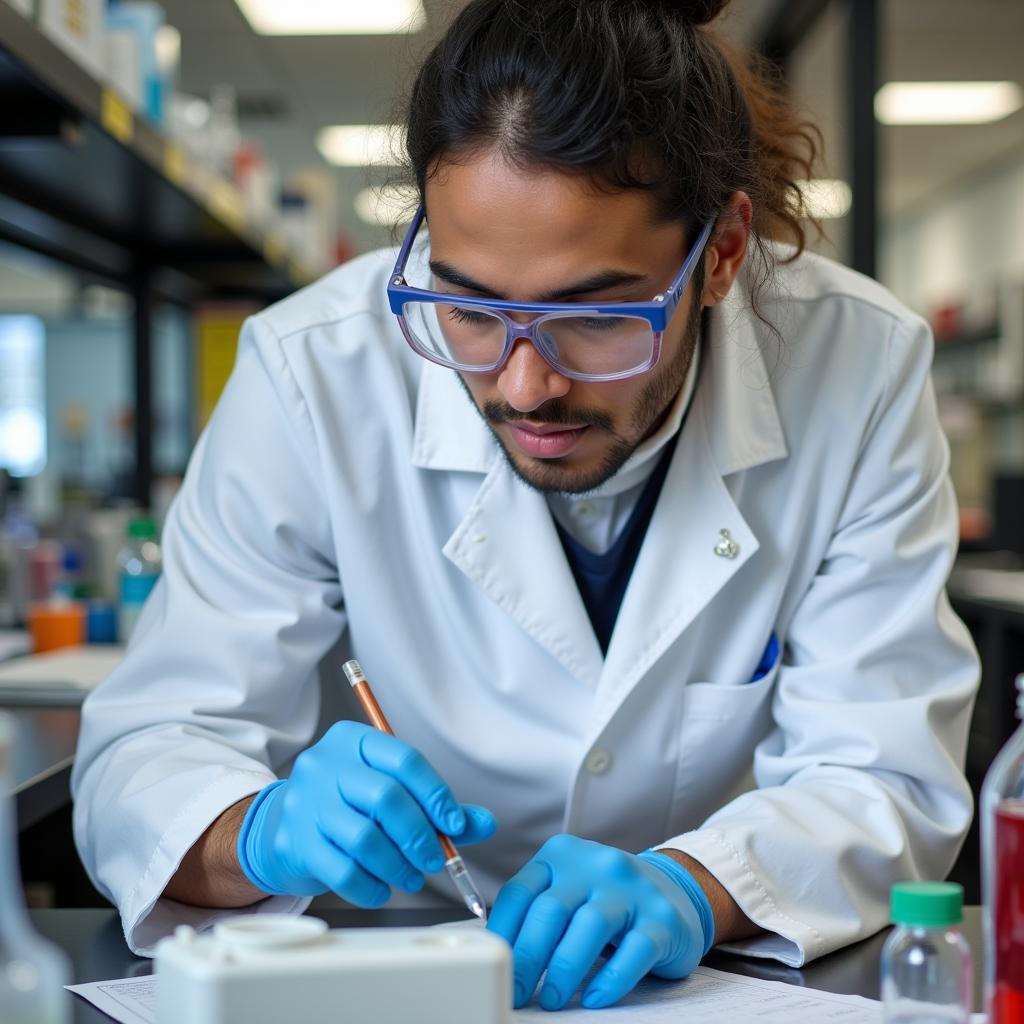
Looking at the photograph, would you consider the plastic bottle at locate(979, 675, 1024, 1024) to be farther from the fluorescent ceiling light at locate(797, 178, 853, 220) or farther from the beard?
the fluorescent ceiling light at locate(797, 178, 853, 220)

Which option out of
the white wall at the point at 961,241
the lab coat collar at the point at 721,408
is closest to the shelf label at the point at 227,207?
the lab coat collar at the point at 721,408

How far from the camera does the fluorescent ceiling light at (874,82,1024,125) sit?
23.5ft

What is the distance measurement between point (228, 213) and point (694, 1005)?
96.9 inches

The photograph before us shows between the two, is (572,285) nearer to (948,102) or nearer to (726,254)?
(726,254)

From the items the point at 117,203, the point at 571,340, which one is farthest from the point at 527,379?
the point at 117,203

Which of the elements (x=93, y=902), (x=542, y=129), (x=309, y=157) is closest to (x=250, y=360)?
(x=542, y=129)

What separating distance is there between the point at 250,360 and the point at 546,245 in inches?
17.6

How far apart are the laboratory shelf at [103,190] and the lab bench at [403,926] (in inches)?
41.8

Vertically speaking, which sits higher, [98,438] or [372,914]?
[98,438]

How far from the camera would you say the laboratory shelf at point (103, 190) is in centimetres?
182

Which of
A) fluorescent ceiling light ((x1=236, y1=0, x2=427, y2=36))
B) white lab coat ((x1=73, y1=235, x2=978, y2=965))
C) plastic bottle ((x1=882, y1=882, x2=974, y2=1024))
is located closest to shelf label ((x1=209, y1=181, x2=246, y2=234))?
white lab coat ((x1=73, y1=235, x2=978, y2=965))

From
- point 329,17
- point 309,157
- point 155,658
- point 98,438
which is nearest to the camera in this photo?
point 155,658

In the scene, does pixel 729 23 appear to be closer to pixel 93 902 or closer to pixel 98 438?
pixel 93 902

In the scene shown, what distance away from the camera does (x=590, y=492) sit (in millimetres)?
1404
